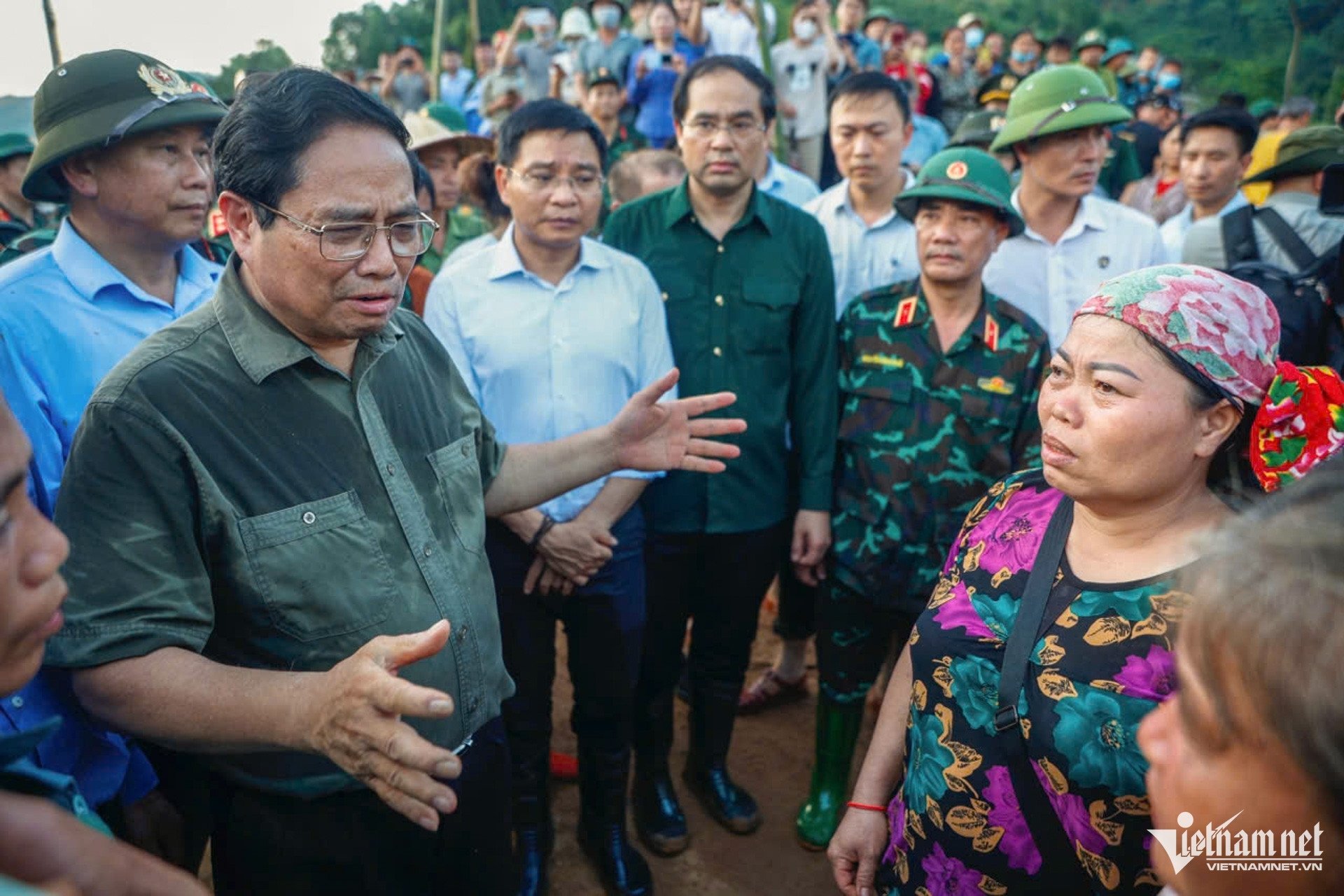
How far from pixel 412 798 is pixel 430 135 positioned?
16.2 feet

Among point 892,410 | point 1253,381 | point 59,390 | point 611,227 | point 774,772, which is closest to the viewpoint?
point 1253,381

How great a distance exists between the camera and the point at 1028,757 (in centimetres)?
177

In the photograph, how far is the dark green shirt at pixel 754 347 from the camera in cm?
329

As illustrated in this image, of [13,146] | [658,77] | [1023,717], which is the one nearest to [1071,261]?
[1023,717]

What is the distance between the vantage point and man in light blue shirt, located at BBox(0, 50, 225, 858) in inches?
83.8

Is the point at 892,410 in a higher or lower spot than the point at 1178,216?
lower

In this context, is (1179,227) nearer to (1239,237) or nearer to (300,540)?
(1239,237)

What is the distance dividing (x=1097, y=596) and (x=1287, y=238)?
10.3 feet

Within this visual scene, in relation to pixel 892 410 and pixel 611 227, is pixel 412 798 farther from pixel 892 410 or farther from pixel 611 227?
pixel 611 227

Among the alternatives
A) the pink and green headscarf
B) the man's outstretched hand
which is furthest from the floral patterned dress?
the man's outstretched hand

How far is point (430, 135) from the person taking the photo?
216 inches

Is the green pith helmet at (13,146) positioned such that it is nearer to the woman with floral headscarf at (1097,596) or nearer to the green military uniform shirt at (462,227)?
the green military uniform shirt at (462,227)

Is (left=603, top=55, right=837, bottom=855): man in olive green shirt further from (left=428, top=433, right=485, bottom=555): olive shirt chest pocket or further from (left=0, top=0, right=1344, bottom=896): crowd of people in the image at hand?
(left=428, top=433, right=485, bottom=555): olive shirt chest pocket

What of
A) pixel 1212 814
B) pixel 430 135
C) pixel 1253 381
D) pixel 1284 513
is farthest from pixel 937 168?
pixel 430 135
